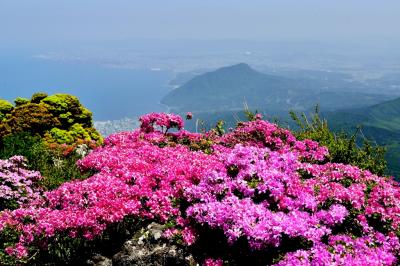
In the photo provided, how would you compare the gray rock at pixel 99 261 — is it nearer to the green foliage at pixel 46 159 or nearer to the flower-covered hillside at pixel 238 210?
the flower-covered hillside at pixel 238 210

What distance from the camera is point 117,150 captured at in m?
13.3

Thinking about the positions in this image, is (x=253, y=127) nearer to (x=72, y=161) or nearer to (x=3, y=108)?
(x=72, y=161)

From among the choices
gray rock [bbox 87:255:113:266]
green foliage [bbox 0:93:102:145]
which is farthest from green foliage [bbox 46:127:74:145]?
gray rock [bbox 87:255:113:266]

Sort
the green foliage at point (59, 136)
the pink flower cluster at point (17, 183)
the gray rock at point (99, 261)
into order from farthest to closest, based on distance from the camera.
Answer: the green foliage at point (59, 136) → the pink flower cluster at point (17, 183) → the gray rock at point (99, 261)

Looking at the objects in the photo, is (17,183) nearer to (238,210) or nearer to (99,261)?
(99,261)

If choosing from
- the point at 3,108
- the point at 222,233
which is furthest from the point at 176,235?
the point at 3,108

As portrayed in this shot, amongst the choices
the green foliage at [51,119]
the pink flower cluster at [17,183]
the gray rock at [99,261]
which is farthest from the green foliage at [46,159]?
the gray rock at [99,261]

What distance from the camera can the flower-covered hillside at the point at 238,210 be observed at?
8281 millimetres

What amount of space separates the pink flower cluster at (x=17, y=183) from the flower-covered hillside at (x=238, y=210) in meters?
1.74

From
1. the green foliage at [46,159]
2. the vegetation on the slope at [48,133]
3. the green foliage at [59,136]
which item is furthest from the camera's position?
the green foliage at [59,136]

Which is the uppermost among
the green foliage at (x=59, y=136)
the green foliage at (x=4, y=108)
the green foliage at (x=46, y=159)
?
the green foliage at (x=4, y=108)

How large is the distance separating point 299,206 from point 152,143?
704 centimetres

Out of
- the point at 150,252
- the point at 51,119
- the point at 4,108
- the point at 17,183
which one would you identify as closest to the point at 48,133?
the point at 51,119

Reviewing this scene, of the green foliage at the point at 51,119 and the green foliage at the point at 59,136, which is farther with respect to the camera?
the green foliage at the point at 51,119
